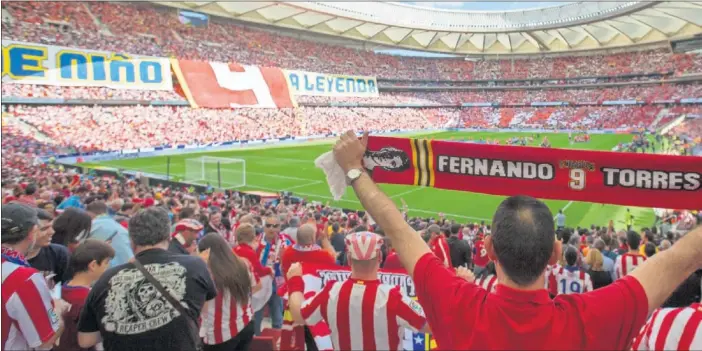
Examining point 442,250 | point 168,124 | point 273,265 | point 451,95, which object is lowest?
point 273,265

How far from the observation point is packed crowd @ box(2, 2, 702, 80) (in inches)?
1512

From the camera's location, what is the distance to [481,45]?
74750mm

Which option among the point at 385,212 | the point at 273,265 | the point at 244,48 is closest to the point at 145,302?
→ the point at 385,212

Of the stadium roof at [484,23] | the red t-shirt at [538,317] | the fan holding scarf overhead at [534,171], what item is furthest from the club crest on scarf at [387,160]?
the stadium roof at [484,23]

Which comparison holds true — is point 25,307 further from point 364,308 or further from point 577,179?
point 577,179

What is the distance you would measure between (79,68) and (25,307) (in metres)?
38.1

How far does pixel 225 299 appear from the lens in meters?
4.04

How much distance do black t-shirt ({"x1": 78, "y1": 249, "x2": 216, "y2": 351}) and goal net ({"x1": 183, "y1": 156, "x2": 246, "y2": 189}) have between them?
1986 cm

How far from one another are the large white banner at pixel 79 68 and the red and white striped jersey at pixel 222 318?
114 ft

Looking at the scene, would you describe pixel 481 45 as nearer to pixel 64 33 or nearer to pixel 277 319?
pixel 64 33

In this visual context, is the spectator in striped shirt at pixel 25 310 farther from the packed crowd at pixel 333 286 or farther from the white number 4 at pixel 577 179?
the white number 4 at pixel 577 179

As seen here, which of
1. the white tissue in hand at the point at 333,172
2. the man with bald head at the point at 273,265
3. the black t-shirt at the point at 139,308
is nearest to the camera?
Answer: the white tissue in hand at the point at 333,172

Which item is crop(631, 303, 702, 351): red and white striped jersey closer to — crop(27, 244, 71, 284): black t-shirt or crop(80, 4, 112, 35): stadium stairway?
crop(27, 244, 71, 284): black t-shirt

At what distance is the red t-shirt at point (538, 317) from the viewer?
1590 mm
